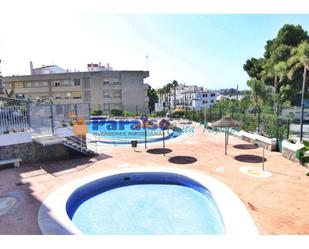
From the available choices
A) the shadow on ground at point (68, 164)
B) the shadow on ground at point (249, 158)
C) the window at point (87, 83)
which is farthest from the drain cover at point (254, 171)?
the window at point (87, 83)

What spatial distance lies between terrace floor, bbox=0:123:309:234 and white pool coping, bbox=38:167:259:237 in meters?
0.25

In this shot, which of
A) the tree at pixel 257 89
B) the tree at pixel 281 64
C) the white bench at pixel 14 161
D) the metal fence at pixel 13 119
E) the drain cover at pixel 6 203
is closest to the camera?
the drain cover at pixel 6 203

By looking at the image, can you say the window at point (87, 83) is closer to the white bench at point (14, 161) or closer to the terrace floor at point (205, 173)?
the terrace floor at point (205, 173)

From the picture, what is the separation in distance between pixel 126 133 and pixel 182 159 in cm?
1054

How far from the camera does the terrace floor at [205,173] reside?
275 inches

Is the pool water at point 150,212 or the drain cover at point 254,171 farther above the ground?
the drain cover at point 254,171

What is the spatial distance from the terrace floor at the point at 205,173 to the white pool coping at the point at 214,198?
25 centimetres

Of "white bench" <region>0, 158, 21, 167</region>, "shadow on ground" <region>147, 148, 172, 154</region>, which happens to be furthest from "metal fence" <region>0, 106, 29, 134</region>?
"shadow on ground" <region>147, 148, 172, 154</region>

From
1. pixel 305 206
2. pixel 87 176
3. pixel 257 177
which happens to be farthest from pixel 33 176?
pixel 305 206

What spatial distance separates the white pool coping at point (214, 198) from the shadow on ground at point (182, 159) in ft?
5.71

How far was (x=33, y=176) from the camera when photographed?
36.1ft

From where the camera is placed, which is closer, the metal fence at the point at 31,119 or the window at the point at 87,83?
the metal fence at the point at 31,119

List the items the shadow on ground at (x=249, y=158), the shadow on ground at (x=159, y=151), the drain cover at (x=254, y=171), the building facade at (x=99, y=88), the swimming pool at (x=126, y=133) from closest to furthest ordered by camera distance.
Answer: the drain cover at (x=254, y=171), the shadow on ground at (x=249, y=158), the shadow on ground at (x=159, y=151), the swimming pool at (x=126, y=133), the building facade at (x=99, y=88)

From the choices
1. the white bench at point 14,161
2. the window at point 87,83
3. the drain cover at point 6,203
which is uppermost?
the window at point 87,83
